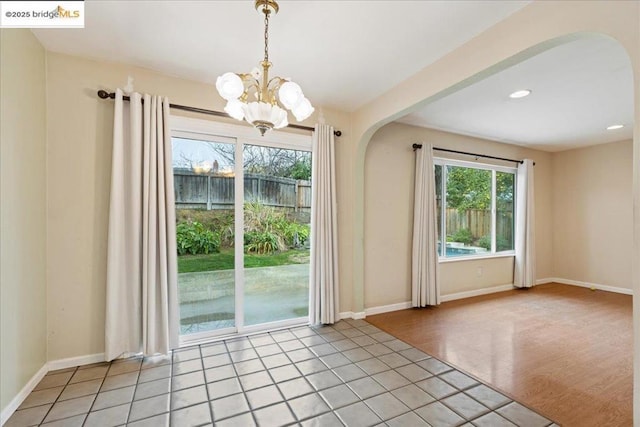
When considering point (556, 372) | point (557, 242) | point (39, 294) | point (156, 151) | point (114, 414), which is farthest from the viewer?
point (557, 242)

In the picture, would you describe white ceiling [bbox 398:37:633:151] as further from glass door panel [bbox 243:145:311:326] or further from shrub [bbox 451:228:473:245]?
glass door panel [bbox 243:145:311:326]

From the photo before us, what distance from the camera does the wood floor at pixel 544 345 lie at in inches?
77.8

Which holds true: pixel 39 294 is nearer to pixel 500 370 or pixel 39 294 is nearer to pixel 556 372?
pixel 500 370

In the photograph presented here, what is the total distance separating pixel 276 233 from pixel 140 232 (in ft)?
4.39

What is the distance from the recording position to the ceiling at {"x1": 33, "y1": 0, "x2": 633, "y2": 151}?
6.03ft

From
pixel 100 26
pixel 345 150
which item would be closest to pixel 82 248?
pixel 100 26

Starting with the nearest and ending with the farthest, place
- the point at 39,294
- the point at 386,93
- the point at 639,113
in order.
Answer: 1. the point at 639,113
2. the point at 39,294
3. the point at 386,93

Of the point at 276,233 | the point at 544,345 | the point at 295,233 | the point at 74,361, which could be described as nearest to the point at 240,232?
the point at 276,233

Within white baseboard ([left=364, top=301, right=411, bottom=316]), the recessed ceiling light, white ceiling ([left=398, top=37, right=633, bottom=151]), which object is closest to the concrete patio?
white baseboard ([left=364, top=301, right=411, bottom=316])

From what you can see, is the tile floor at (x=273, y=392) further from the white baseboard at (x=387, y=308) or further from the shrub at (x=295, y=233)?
the shrub at (x=295, y=233)

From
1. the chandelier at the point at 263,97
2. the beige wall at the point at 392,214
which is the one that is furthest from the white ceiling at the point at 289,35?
the beige wall at the point at 392,214

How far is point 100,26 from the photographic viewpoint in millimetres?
2010

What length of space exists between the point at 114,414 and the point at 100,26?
259cm

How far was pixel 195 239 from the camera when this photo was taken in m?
2.91
